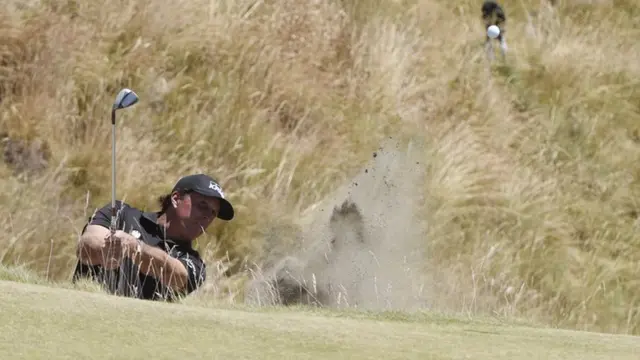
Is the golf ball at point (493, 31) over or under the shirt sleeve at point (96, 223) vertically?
over

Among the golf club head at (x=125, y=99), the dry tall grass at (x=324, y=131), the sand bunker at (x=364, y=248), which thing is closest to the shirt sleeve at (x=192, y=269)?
the golf club head at (x=125, y=99)

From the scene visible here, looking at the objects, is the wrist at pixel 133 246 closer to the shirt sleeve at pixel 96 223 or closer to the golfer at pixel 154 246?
the golfer at pixel 154 246

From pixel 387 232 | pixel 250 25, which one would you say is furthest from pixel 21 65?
pixel 387 232

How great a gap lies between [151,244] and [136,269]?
15.4 inches

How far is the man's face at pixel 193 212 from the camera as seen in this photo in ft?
20.7

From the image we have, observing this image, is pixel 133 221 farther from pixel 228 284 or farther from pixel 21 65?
pixel 21 65

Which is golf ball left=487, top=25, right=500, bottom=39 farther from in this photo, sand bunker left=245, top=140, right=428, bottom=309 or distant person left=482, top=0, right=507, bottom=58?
sand bunker left=245, top=140, right=428, bottom=309

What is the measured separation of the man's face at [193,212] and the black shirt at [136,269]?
0.08 metres

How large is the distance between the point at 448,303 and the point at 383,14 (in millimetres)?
4270

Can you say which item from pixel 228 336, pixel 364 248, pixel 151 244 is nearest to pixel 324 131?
A: pixel 364 248

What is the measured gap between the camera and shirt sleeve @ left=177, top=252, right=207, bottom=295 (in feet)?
19.8

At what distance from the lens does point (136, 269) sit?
5.92 meters

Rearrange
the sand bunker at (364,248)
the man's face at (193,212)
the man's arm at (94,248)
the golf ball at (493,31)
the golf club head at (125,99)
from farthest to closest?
1. the golf ball at (493,31)
2. the sand bunker at (364,248)
3. the golf club head at (125,99)
4. the man's face at (193,212)
5. the man's arm at (94,248)

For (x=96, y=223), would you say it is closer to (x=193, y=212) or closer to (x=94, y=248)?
(x=94, y=248)
